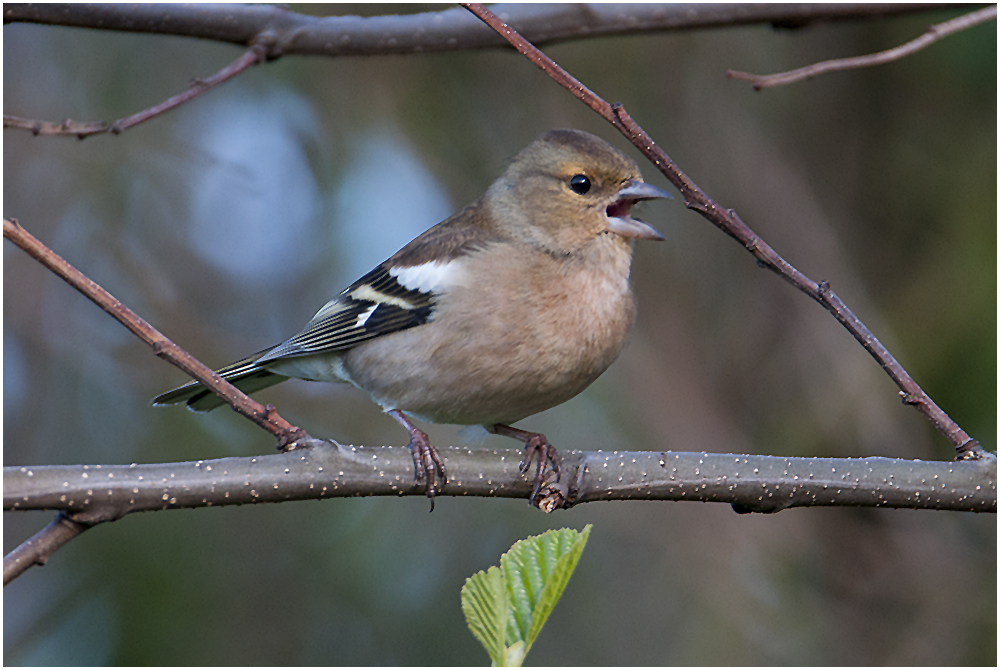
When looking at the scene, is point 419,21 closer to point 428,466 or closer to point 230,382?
point 230,382

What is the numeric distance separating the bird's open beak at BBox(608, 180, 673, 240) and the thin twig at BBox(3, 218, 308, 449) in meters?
1.76

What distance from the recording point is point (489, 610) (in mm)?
1701

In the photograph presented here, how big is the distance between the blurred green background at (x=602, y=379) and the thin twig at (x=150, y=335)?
3.50m

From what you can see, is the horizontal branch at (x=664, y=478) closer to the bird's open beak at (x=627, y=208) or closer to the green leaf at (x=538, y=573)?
the green leaf at (x=538, y=573)

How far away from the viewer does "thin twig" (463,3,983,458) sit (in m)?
2.41

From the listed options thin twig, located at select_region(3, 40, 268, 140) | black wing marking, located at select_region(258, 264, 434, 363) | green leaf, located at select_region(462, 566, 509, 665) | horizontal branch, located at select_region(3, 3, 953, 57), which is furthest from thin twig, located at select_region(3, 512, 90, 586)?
horizontal branch, located at select_region(3, 3, 953, 57)

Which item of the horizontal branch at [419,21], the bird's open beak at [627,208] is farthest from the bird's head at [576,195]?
the horizontal branch at [419,21]

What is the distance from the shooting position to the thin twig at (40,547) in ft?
6.77

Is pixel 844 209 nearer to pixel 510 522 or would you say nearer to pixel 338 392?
pixel 510 522

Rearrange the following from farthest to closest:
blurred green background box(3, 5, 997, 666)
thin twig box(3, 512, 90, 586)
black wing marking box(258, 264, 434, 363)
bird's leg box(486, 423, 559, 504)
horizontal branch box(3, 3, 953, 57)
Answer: blurred green background box(3, 5, 997, 666) → black wing marking box(258, 264, 434, 363) → horizontal branch box(3, 3, 953, 57) → bird's leg box(486, 423, 559, 504) → thin twig box(3, 512, 90, 586)

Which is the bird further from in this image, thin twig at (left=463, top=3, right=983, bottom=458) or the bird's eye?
thin twig at (left=463, top=3, right=983, bottom=458)

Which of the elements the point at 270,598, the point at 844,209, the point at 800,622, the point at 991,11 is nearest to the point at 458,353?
the point at 991,11

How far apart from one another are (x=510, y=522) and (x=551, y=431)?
2.29ft

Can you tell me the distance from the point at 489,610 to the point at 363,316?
260 centimetres
